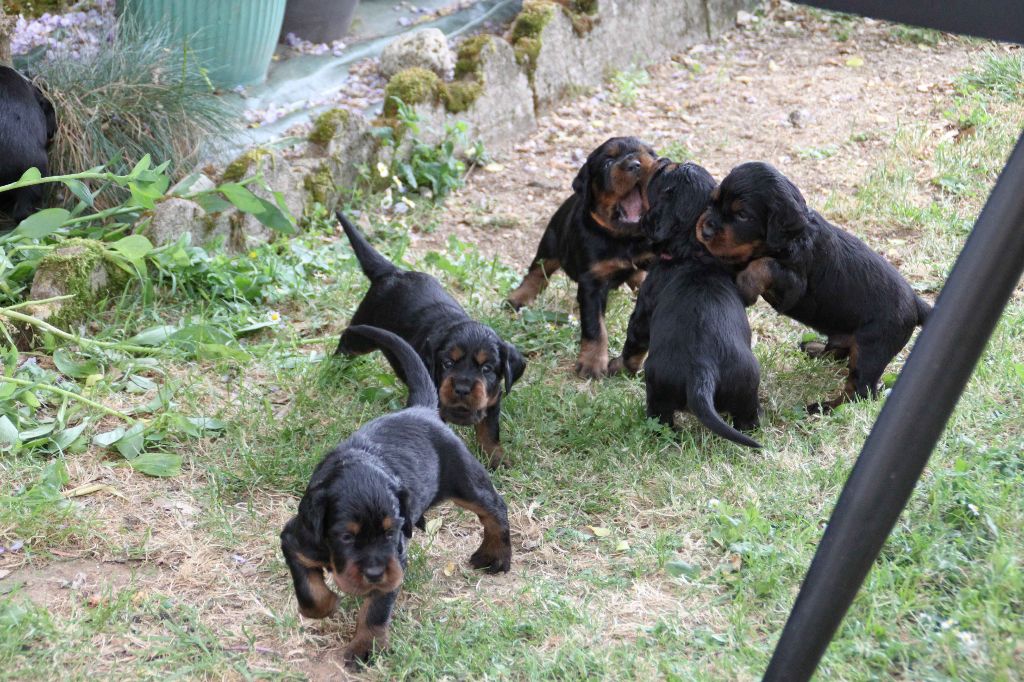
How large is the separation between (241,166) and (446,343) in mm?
2311

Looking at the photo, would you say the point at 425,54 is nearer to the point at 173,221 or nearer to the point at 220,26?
the point at 220,26

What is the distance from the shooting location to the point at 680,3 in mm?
9023

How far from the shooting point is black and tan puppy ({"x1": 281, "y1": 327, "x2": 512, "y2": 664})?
273cm

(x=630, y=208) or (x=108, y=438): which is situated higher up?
(x=630, y=208)

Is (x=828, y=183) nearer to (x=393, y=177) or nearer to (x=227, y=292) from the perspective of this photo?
(x=393, y=177)

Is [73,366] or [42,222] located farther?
[42,222]

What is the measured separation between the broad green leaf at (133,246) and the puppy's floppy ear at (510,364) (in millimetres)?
1853

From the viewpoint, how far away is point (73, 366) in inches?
175

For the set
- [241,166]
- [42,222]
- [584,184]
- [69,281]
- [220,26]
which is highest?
[584,184]

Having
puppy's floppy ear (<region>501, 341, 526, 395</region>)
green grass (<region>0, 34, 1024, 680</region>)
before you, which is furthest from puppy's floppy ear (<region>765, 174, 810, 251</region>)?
puppy's floppy ear (<region>501, 341, 526, 395</region>)

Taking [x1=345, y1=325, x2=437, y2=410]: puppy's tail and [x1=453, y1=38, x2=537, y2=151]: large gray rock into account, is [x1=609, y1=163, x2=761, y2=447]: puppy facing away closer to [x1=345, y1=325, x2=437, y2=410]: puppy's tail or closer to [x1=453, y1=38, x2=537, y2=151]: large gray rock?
[x1=345, y1=325, x2=437, y2=410]: puppy's tail

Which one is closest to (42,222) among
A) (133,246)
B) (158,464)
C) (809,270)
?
(133,246)

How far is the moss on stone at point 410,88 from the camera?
6.68 metres

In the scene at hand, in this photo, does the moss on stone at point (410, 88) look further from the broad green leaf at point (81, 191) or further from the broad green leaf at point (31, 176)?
the broad green leaf at point (31, 176)
